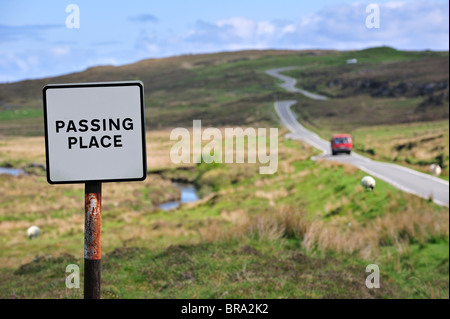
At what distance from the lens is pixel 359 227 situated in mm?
19641

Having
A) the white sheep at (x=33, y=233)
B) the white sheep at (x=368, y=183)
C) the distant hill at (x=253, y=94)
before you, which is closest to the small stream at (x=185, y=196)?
the white sheep at (x=33, y=233)

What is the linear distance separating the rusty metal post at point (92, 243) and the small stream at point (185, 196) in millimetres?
38180

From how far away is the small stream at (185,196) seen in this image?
4262 cm

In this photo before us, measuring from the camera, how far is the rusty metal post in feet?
10.2

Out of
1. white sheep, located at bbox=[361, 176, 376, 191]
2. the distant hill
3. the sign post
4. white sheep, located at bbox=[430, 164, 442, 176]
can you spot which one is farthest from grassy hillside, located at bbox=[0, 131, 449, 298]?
the distant hill

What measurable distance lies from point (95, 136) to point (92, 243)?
66 cm

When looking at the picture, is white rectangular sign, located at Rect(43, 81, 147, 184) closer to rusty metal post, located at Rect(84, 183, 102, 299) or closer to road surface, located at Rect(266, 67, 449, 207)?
rusty metal post, located at Rect(84, 183, 102, 299)

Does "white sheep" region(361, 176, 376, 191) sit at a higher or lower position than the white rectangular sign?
lower

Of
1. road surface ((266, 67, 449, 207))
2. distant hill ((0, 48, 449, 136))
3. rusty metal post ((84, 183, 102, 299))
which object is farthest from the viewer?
distant hill ((0, 48, 449, 136))

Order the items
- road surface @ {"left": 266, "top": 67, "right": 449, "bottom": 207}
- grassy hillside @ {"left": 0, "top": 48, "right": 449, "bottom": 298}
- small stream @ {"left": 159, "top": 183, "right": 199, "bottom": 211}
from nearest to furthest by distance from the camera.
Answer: grassy hillside @ {"left": 0, "top": 48, "right": 449, "bottom": 298} → road surface @ {"left": 266, "top": 67, "right": 449, "bottom": 207} → small stream @ {"left": 159, "top": 183, "right": 199, "bottom": 211}

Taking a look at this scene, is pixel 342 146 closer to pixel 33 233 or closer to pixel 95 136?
pixel 33 233

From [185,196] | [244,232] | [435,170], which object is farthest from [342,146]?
[244,232]

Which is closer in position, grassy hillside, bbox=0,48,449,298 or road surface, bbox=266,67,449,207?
grassy hillside, bbox=0,48,449,298
